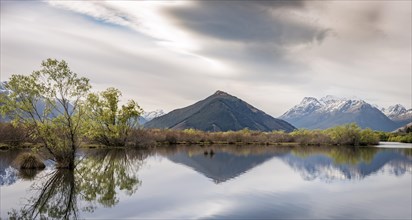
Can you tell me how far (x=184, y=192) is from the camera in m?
32.2

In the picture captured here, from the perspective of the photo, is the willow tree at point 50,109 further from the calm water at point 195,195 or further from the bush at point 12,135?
the bush at point 12,135

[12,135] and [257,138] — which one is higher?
[12,135]

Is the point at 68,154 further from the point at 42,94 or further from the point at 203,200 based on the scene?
the point at 203,200

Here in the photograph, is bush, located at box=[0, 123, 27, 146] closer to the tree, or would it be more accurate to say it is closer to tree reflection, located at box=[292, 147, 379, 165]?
the tree

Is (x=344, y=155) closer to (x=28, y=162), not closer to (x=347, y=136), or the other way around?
(x=347, y=136)

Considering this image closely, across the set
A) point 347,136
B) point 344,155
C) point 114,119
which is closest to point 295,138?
point 347,136

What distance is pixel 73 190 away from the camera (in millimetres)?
30828

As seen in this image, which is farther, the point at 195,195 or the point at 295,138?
the point at 295,138

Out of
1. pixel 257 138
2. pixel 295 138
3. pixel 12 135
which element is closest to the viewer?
pixel 12 135

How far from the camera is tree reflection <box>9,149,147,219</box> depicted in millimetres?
23500

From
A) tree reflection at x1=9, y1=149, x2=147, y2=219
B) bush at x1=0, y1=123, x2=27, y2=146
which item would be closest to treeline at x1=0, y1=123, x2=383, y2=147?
bush at x1=0, y1=123, x2=27, y2=146

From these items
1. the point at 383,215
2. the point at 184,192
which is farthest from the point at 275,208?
the point at 184,192

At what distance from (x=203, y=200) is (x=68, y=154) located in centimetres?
2208

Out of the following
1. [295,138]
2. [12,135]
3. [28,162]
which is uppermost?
[12,135]
